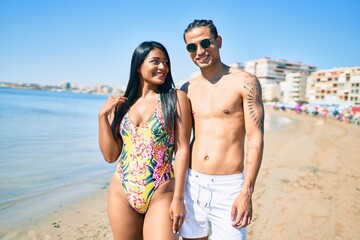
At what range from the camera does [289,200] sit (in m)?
5.34

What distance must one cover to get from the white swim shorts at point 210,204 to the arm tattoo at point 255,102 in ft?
1.55

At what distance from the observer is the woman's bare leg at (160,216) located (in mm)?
1973

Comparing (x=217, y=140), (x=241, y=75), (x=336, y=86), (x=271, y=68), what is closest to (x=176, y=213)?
(x=217, y=140)

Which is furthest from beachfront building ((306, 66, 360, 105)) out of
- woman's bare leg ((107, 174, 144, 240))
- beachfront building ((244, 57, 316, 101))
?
woman's bare leg ((107, 174, 144, 240))

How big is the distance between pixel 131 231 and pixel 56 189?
16.0 feet

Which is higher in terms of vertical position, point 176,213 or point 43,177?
point 176,213

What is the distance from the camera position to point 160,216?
2021 mm

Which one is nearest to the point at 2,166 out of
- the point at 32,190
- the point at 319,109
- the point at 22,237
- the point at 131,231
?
the point at 32,190

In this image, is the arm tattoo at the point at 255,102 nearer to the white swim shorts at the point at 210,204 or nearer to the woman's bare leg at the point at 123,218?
the white swim shorts at the point at 210,204

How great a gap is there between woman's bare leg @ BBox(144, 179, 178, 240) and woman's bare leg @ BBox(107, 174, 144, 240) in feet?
0.48

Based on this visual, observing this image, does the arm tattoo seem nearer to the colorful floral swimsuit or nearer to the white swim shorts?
the white swim shorts

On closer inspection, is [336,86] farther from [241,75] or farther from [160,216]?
[160,216]

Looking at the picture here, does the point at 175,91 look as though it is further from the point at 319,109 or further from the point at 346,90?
the point at 346,90

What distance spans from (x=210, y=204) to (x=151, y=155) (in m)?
0.66
